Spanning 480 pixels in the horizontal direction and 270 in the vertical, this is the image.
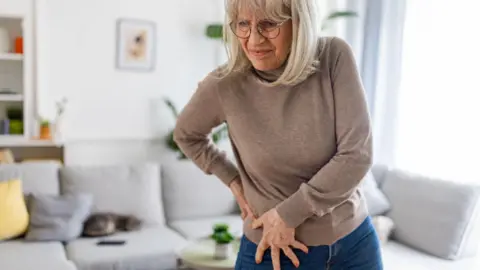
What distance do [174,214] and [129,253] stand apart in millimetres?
720

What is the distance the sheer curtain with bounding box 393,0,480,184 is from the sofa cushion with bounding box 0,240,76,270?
2.15m

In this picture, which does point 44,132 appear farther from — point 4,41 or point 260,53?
point 260,53

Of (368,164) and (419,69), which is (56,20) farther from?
(368,164)

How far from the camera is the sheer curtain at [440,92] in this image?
288 cm

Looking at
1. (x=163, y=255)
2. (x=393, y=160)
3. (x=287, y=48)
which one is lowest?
(x=163, y=255)

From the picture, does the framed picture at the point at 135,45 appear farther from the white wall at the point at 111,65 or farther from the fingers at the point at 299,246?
the fingers at the point at 299,246

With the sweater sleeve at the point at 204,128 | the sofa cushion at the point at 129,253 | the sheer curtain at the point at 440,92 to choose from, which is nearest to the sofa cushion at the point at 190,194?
the sofa cushion at the point at 129,253

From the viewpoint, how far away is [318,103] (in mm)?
982

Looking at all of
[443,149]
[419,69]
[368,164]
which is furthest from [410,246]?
[368,164]

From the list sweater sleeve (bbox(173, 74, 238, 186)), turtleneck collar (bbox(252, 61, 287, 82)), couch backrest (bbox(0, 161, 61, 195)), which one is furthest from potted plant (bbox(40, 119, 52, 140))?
turtleneck collar (bbox(252, 61, 287, 82))

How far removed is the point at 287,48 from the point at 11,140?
2970 millimetres

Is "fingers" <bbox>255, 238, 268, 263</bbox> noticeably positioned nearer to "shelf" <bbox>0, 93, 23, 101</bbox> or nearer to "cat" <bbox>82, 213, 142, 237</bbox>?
"cat" <bbox>82, 213, 142, 237</bbox>

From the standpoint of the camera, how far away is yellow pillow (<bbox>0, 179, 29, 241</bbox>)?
8.76 feet

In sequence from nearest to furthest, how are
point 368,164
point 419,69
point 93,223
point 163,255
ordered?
point 368,164 → point 163,255 → point 93,223 → point 419,69
